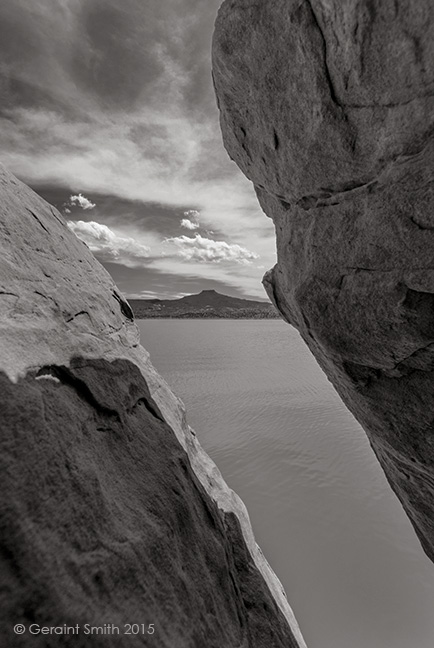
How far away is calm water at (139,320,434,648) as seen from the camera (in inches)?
365

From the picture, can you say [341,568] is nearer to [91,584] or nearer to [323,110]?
[91,584]

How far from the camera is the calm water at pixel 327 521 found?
927 cm

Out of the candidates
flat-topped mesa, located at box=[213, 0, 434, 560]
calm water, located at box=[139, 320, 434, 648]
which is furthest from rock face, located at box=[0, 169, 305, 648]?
flat-topped mesa, located at box=[213, 0, 434, 560]

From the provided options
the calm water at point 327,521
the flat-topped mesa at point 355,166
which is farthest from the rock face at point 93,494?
the flat-topped mesa at point 355,166

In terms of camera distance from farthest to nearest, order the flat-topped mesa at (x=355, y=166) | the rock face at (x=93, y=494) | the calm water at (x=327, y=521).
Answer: the calm water at (x=327, y=521)
the flat-topped mesa at (x=355, y=166)
the rock face at (x=93, y=494)

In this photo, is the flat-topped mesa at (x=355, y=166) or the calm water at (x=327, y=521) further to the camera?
the calm water at (x=327, y=521)

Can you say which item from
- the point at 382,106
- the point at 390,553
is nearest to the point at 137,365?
the point at 382,106

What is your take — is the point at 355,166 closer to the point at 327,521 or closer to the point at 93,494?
the point at 93,494

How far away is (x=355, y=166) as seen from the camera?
505 cm

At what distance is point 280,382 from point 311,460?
69.4 feet

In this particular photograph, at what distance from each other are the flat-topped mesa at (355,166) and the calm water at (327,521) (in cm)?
538

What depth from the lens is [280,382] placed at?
39.7 meters

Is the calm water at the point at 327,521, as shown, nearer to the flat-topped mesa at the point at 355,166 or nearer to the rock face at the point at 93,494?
the rock face at the point at 93,494

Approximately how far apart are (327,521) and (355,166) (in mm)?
13698
